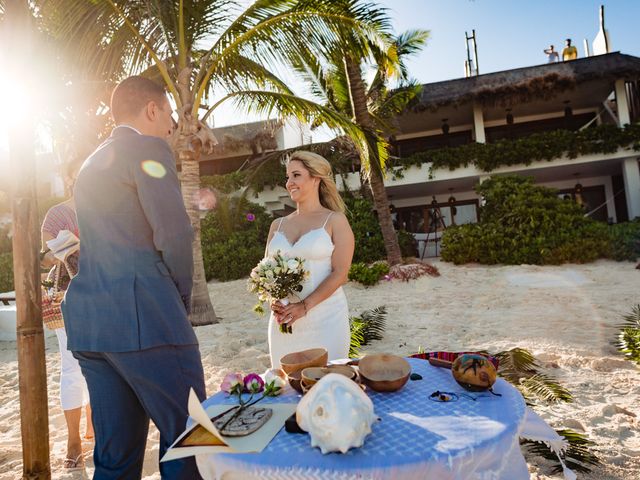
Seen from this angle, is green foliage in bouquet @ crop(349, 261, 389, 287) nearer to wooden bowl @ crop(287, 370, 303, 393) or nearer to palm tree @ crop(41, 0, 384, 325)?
palm tree @ crop(41, 0, 384, 325)

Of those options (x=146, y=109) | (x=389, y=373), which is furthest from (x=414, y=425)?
(x=146, y=109)

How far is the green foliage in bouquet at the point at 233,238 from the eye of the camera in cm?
1334

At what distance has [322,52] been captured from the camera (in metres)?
7.00

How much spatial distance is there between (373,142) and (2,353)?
7618mm

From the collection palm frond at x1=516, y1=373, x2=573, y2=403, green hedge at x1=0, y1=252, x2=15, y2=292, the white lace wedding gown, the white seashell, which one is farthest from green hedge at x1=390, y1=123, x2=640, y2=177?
the white seashell

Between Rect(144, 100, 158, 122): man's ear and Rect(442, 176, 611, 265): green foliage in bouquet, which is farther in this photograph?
Rect(442, 176, 611, 265): green foliage in bouquet

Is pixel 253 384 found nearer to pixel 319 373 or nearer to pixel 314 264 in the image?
pixel 319 373

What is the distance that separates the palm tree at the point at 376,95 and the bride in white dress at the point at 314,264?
5.12 meters

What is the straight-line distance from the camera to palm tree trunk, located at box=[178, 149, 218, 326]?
7.36 m

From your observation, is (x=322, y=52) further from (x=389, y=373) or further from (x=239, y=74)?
(x=389, y=373)

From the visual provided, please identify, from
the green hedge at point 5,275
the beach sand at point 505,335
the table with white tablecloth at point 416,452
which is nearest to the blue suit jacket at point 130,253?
the table with white tablecloth at point 416,452

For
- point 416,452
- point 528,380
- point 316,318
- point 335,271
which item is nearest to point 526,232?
point 528,380

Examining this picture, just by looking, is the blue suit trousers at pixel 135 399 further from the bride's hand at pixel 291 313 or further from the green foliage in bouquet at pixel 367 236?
the green foliage in bouquet at pixel 367 236

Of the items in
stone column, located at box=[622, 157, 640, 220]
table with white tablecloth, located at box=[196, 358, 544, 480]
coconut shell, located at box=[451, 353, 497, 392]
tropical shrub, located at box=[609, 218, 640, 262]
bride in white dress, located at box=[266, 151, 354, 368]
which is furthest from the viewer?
stone column, located at box=[622, 157, 640, 220]
